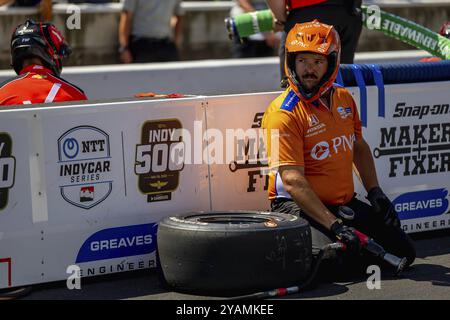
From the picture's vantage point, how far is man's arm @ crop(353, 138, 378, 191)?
7387 mm

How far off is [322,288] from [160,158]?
4.48 feet

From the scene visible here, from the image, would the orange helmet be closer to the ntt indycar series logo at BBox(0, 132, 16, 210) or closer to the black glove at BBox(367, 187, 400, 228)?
the black glove at BBox(367, 187, 400, 228)

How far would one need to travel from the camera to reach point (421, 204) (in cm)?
820

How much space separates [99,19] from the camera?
13891 mm

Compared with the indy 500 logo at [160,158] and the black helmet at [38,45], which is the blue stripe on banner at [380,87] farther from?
the black helmet at [38,45]

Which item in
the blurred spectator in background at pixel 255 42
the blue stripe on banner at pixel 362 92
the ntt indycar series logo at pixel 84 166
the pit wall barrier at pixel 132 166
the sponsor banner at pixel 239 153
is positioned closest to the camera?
the pit wall barrier at pixel 132 166

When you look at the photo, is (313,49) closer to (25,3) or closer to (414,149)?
Result: (414,149)

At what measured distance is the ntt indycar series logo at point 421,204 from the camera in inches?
319

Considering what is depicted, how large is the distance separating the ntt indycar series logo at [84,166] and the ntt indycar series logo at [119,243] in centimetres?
24

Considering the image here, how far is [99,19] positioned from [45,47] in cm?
620

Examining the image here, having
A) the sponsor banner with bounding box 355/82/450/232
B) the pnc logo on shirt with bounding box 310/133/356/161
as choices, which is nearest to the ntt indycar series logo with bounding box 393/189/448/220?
the sponsor banner with bounding box 355/82/450/232

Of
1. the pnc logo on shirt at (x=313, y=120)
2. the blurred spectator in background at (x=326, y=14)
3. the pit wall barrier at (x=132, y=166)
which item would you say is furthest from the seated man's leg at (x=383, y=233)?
the blurred spectator in background at (x=326, y=14)

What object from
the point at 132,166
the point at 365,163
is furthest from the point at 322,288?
the point at 132,166

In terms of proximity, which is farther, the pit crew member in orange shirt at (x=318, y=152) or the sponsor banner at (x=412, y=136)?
the sponsor banner at (x=412, y=136)
